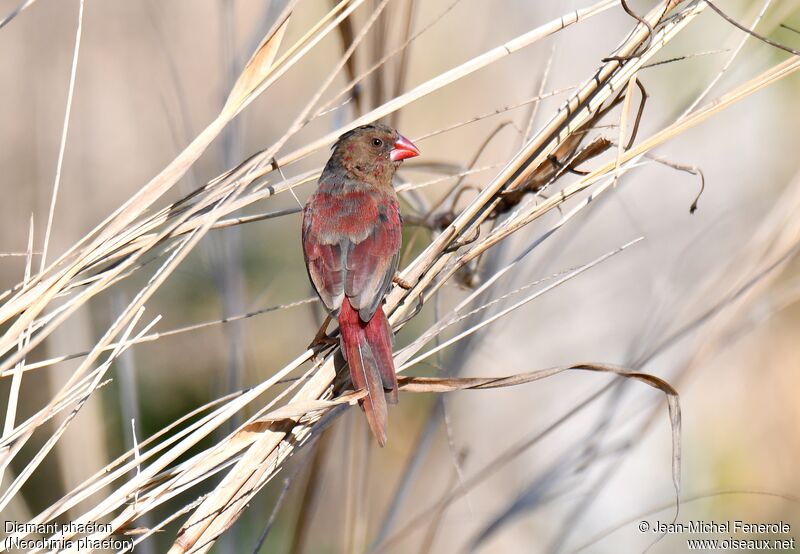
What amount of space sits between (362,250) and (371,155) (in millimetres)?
646

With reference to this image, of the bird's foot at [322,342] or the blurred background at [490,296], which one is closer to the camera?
the bird's foot at [322,342]

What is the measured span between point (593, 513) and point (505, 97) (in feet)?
12.1

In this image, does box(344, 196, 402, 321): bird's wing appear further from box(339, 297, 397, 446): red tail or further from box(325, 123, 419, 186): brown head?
box(325, 123, 419, 186): brown head

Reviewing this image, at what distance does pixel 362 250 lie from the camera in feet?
8.99

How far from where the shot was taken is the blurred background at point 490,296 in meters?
2.63

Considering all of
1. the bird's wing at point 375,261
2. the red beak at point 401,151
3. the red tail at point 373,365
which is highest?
the red beak at point 401,151

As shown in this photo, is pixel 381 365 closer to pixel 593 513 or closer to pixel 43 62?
pixel 593 513

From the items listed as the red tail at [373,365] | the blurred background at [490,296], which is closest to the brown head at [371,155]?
the blurred background at [490,296]

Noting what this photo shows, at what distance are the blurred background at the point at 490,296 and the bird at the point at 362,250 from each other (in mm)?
324

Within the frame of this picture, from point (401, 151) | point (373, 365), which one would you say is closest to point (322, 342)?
point (373, 365)

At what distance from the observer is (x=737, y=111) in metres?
5.41

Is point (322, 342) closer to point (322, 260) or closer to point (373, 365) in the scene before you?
point (322, 260)

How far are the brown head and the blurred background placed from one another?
15.6 inches

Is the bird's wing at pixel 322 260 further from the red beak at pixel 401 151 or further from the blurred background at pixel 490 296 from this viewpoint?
the red beak at pixel 401 151
